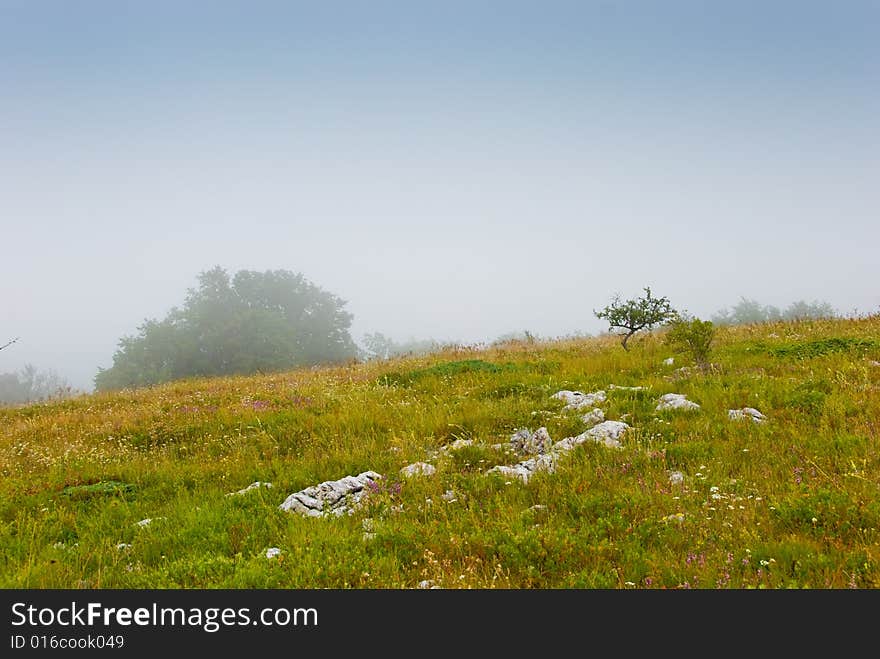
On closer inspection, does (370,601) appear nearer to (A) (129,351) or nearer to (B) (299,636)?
(B) (299,636)

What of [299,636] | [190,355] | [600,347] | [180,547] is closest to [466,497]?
[299,636]

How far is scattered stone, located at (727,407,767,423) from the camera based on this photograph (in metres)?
7.14

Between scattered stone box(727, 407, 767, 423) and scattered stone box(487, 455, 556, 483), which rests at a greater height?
scattered stone box(727, 407, 767, 423)

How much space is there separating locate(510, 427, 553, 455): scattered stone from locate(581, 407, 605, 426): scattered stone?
0.88 metres

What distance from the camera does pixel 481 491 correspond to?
19.0ft

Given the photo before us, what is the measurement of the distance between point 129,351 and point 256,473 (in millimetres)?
60130

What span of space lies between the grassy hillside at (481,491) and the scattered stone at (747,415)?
268 millimetres

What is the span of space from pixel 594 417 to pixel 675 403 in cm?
151

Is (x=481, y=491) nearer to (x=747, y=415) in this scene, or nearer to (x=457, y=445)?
(x=457, y=445)

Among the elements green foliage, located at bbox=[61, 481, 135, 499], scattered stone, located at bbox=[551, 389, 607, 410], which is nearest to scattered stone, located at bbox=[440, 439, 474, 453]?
scattered stone, located at bbox=[551, 389, 607, 410]

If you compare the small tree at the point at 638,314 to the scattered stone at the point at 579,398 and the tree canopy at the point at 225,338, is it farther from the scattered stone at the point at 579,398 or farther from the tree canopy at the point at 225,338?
the tree canopy at the point at 225,338

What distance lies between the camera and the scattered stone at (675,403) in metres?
8.03

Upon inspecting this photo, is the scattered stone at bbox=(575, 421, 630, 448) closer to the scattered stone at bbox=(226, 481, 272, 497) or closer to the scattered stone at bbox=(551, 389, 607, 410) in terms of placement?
the scattered stone at bbox=(551, 389, 607, 410)

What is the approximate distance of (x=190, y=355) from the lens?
56.7 m
